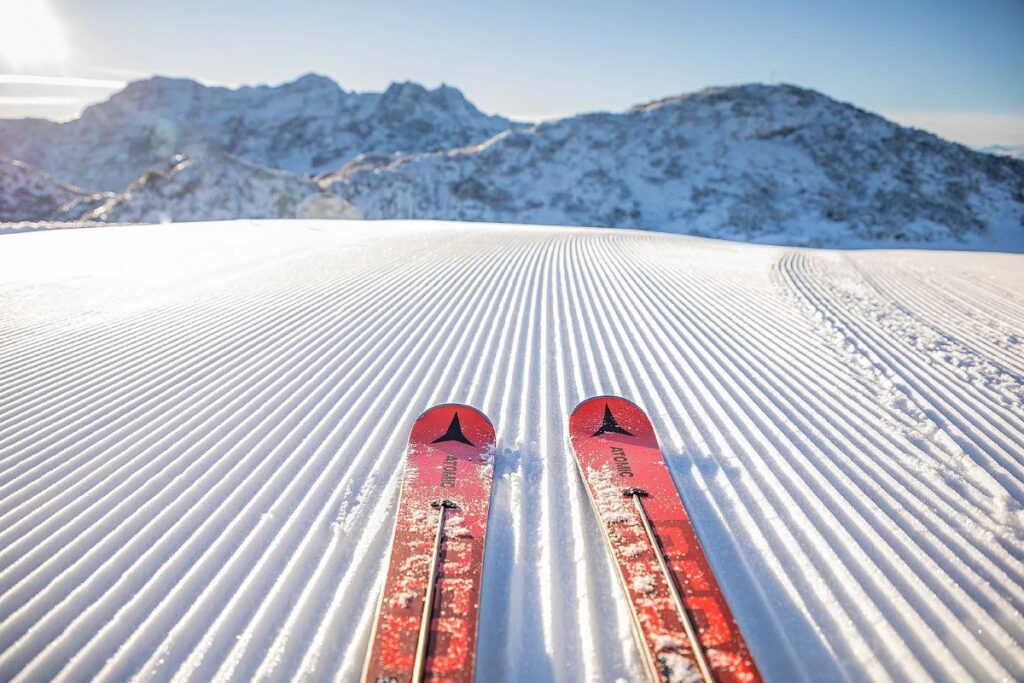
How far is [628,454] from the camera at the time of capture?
3348 mm

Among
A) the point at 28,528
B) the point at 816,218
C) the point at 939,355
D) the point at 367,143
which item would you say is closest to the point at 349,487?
the point at 28,528

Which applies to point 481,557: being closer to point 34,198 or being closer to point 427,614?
point 427,614

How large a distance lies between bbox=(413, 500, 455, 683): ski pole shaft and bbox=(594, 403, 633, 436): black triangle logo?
1.41m

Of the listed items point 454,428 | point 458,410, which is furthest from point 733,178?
point 454,428

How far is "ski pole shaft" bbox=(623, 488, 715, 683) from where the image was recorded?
1.95 metres

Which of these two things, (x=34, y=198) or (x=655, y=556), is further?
(x=34, y=198)

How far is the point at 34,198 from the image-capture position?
117 feet

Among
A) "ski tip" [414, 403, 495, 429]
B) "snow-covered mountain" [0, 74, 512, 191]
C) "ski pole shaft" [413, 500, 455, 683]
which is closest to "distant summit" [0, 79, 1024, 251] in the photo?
"ski tip" [414, 403, 495, 429]

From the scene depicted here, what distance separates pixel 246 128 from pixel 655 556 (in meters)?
113

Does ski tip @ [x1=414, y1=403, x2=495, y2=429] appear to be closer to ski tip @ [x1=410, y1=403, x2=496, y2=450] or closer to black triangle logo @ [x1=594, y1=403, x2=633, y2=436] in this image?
ski tip @ [x1=410, y1=403, x2=496, y2=450]

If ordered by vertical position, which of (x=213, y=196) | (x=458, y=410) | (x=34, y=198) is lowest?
(x=458, y=410)

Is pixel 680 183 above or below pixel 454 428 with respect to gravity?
above

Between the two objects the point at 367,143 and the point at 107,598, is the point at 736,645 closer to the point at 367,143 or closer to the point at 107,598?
the point at 107,598

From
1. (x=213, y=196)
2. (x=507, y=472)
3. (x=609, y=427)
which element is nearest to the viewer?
(x=507, y=472)
